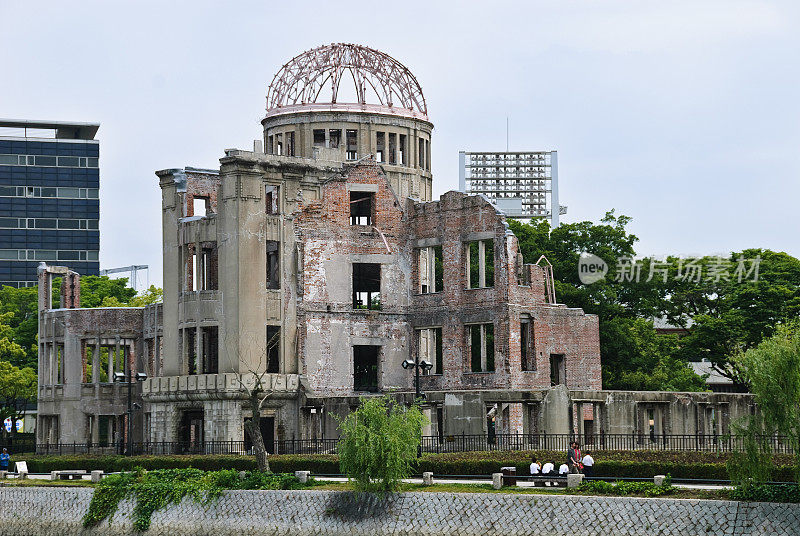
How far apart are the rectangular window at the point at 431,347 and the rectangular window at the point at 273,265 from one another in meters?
7.37

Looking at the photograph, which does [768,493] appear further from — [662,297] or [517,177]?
[517,177]

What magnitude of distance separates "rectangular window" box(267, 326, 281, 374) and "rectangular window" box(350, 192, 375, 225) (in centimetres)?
719

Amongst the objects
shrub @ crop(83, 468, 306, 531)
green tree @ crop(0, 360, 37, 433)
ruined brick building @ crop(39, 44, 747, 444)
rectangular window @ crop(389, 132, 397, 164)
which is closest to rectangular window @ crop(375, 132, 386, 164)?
rectangular window @ crop(389, 132, 397, 164)

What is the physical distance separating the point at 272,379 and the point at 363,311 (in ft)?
20.5

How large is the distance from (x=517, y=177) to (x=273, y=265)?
4247 inches

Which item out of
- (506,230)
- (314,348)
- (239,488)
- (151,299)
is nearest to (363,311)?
(314,348)

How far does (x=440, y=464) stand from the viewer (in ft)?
141

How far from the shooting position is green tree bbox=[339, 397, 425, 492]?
125 ft

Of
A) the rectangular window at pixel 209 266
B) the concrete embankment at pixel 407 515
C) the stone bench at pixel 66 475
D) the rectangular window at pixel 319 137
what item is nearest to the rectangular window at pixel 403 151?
the rectangular window at pixel 319 137

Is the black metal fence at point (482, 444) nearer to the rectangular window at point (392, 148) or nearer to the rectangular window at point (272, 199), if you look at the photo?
the rectangular window at point (272, 199)

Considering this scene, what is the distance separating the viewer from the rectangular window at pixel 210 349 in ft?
193

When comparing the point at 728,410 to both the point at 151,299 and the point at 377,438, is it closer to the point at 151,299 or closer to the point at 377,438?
the point at 377,438

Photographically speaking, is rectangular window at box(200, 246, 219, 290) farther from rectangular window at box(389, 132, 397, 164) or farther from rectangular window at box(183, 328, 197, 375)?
rectangular window at box(389, 132, 397, 164)

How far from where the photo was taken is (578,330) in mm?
62219
